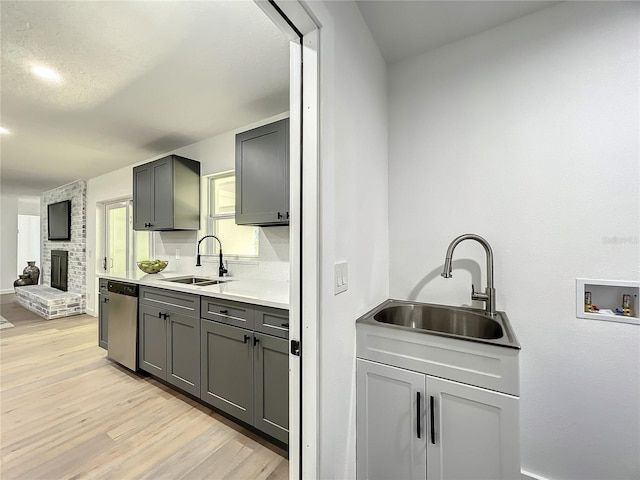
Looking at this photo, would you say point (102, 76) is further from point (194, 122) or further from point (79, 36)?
point (194, 122)

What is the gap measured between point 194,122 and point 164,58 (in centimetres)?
97

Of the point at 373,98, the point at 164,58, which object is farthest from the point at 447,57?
the point at 164,58

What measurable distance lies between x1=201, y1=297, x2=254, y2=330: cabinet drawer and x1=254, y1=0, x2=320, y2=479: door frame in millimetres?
772

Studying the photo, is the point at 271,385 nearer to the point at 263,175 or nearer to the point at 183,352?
the point at 183,352

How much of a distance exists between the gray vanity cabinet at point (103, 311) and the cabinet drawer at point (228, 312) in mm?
1730

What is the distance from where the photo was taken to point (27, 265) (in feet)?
24.0

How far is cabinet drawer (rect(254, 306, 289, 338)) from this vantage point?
1.65m

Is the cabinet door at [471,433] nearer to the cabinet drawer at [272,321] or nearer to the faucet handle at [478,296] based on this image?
the faucet handle at [478,296]

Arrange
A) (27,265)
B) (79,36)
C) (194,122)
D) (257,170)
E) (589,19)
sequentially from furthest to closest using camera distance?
1. (27,265)
2. (194,122)
3. (257,170)
4. (79,36)
5. (589,19)

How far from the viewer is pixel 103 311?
10.3 ft

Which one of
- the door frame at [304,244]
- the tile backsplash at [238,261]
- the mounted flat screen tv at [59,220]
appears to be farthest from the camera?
the mounted flat screen tv at [59,220]

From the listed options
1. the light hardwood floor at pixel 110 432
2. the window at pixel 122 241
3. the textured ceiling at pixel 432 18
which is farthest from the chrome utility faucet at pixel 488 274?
the window at pixel 122 241

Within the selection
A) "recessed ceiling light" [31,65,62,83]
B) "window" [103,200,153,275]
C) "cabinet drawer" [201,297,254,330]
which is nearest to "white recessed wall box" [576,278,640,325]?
"cabinet drawer" [201,297,254,330]

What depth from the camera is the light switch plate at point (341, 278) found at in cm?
118
